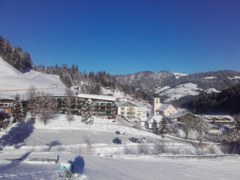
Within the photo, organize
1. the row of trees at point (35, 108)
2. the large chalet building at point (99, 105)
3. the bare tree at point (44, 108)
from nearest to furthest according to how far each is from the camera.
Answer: the row of trees at point (35, 108) → the bare tree at point (44, 108) → the large chalet building at point (99, 105)

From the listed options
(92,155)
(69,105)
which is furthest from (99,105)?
(92,155)

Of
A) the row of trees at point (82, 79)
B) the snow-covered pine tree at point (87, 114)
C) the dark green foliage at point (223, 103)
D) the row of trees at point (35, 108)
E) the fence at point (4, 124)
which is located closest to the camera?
the fence at point (4, 124)

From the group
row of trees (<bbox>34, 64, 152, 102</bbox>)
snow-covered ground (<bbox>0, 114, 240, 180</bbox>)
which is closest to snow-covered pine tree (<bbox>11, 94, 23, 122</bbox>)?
snow-covered ground (<bbox>0, 114, 240, 180</bbox>)

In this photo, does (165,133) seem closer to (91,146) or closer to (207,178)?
(91,146)

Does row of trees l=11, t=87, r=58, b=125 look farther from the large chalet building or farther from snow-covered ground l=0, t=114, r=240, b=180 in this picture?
the large chalet building

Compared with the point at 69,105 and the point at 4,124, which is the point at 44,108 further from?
the point at 4,124

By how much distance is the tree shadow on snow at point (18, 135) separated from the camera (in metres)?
23.6

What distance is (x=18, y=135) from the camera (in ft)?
89.9

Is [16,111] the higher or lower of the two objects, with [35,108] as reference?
lower

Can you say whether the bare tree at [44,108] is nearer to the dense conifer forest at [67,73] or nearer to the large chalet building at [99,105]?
the large chalet building at [99,105]

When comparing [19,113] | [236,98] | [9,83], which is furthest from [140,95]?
[19,113]

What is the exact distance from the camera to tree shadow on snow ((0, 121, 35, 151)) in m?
23.6

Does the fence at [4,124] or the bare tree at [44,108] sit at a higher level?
the bare tree at [44,108]

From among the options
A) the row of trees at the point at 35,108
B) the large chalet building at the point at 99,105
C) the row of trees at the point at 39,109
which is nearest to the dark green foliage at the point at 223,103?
the large chalet building at the point at 99,105
